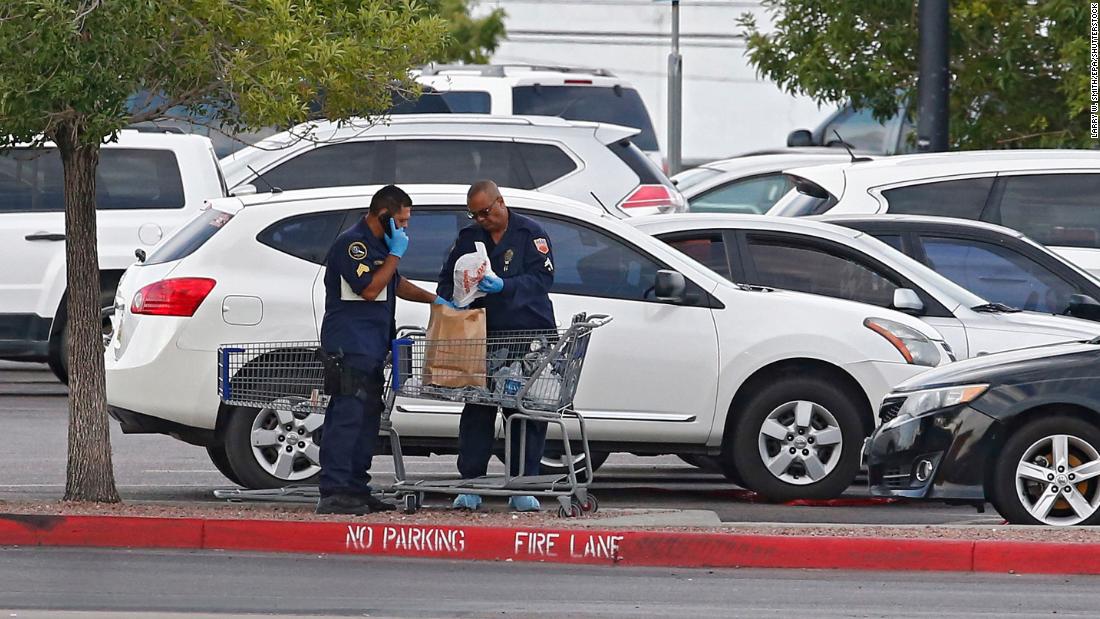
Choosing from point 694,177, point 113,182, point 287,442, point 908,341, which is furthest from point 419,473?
point 694,177

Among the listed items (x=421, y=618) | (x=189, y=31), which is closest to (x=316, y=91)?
(x=189, y=31)

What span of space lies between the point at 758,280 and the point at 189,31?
154 inches

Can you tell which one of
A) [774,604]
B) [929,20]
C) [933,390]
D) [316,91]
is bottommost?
[774,604]

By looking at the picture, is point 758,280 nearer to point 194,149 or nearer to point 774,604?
point 774,604

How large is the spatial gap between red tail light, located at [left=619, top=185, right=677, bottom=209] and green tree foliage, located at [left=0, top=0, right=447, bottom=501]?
6.68 meters

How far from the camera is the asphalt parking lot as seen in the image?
10281mm

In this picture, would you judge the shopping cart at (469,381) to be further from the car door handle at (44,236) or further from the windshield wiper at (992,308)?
the car door handle at (44,236)

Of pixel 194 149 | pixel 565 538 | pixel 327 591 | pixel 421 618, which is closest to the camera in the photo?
pixel 421 618

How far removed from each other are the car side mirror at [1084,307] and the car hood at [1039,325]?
368mm

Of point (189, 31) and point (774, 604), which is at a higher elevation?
point (189, 31)

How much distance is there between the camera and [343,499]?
9.12 m

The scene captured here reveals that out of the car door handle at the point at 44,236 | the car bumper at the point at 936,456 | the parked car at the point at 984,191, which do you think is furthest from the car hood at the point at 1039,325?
the car door handle at the point at 44,236

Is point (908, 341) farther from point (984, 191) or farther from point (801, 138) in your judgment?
point (801, 138)

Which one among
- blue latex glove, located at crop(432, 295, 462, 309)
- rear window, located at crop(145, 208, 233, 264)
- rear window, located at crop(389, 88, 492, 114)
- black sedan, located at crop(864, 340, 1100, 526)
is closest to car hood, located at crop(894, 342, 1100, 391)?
black sedan, located at crop(864, 340, 1100, 526)
